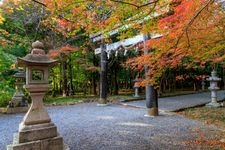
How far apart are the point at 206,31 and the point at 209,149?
97.6 inches

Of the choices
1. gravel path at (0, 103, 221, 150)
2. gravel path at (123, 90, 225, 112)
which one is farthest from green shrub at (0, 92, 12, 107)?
gravel path at (123, 90, 225, 112)

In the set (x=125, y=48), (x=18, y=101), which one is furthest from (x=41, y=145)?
(x=125, y=48)

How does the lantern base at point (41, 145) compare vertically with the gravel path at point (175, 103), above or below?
below

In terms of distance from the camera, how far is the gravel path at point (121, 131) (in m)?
5.10

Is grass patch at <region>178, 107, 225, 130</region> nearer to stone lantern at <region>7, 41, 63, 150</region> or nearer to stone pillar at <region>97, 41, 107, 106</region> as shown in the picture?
stone pillar at <region>97, 41, 107, 106</region>

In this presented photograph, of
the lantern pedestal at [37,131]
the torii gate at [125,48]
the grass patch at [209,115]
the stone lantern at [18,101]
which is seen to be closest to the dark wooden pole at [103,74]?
the torii gate at [125,48]

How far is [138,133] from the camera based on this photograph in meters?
6.08

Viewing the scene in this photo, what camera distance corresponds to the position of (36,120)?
442cm

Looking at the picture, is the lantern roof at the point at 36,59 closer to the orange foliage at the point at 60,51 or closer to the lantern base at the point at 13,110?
the lantern base at the point at 13,110

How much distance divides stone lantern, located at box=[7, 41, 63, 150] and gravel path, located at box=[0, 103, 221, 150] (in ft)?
2.38

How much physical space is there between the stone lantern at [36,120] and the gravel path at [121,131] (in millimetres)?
726

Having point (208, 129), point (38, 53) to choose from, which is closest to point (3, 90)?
point (38, 53)

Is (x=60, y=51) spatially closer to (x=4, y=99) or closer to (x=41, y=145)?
(x=4, y=99)

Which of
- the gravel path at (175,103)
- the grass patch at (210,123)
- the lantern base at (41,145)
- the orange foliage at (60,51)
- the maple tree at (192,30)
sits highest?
the orange foliage at (60,51)
